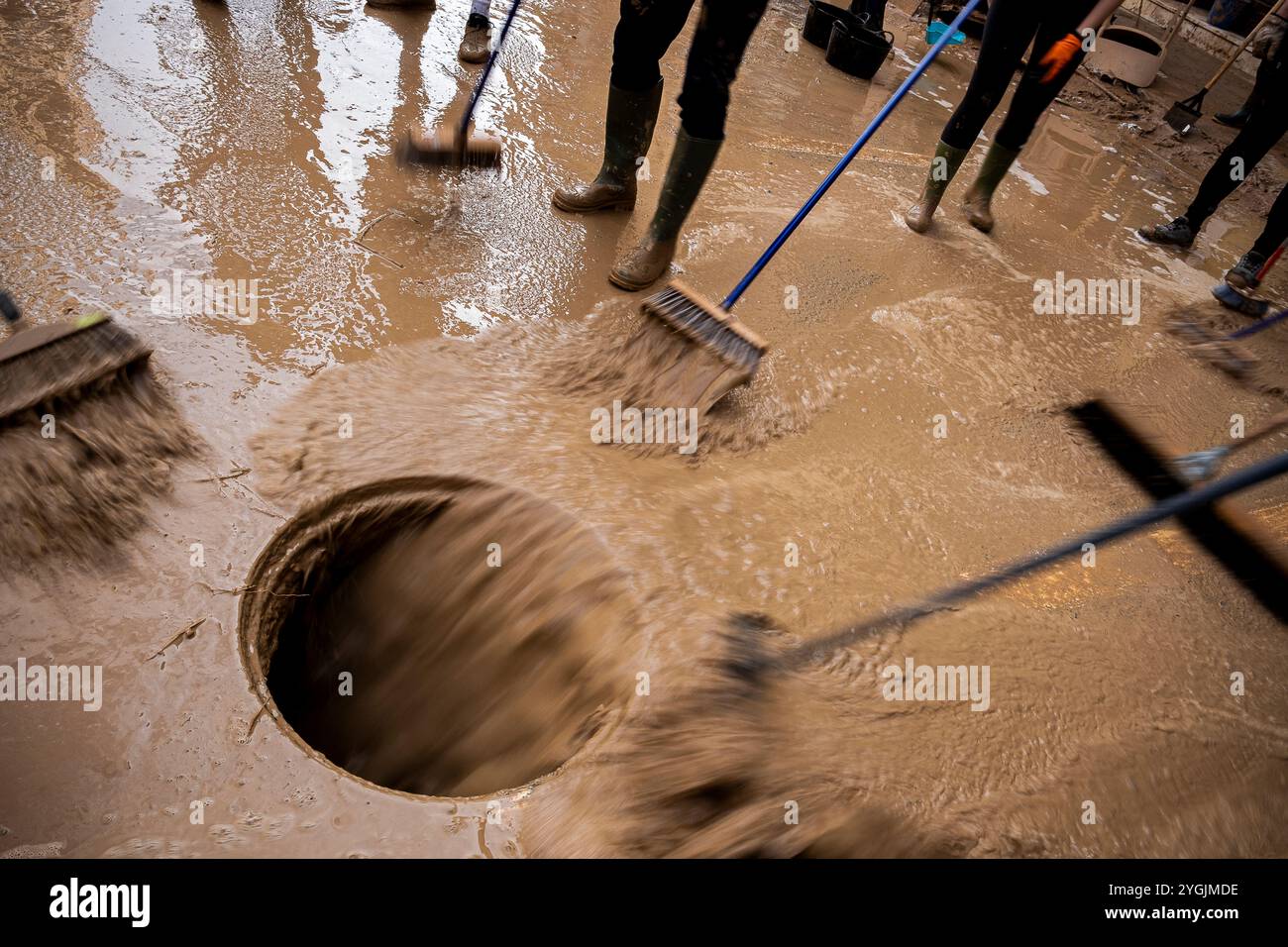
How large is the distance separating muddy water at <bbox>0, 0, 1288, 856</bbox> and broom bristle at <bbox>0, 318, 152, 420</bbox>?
239 mm

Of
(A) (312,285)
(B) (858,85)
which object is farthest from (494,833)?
(B) (858,85)

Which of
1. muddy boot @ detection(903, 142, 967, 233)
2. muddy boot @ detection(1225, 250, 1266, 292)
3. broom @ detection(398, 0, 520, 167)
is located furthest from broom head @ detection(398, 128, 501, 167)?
muddy boot @ detection(1225, 250, 1266, 292)

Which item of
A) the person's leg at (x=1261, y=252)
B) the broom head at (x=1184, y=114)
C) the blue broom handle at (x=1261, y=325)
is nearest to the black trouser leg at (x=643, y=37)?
the blue broom handle at (x=1261, y=325)

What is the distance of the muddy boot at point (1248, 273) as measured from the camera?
4116 mm

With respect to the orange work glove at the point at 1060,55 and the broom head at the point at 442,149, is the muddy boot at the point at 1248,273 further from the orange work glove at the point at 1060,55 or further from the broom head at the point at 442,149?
the broom head at the point at 442,149

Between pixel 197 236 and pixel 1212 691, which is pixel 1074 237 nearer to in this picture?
pixel 1212 691

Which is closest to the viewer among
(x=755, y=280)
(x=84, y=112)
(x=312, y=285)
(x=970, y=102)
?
(x=312, y=285)

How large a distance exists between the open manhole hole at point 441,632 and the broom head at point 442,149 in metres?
1.52

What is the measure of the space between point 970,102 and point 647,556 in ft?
9.76

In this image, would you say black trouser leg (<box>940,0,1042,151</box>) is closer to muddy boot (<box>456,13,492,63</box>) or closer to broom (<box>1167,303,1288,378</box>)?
broom (<box>1167,303,1288,378</box>)

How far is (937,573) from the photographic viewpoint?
2.23 m

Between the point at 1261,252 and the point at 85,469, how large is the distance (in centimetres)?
548

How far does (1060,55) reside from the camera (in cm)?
351

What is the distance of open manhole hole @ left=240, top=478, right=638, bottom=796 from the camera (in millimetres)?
1952
